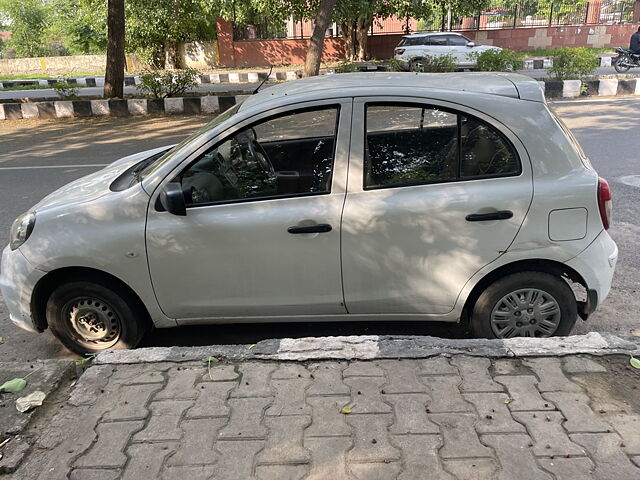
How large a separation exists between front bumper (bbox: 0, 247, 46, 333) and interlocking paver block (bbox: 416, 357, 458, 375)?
7.19ft

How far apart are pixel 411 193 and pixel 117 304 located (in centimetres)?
181

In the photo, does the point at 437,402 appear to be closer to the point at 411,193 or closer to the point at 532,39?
the point at 411,193

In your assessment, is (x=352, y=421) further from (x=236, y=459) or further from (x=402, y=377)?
(x=236, y=459)

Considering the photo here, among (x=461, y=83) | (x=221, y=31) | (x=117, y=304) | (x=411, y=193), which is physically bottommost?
(x=117, y=304)

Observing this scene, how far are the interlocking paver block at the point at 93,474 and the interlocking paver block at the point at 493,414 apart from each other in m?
1.50

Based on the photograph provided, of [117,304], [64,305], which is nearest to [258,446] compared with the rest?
[117,304]

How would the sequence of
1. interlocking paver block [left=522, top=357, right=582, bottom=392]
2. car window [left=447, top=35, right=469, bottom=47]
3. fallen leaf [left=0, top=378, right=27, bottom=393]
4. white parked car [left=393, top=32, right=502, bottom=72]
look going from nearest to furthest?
interlocking paver block [left=522, top=357, right=582, bottom=392] → fallen leaf [left=0, top=378, right=27, bottom=393] → white parked car [left=393, top=32, right=502, bottom=72] → car window [left=447, top=35, right=469, bottom=47]

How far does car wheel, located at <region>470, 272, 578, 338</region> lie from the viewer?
302 cm

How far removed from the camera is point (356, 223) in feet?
9.58

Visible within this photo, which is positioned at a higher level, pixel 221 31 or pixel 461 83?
pixel 221 31

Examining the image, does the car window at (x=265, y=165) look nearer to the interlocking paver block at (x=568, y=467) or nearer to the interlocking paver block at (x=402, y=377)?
the interlocking paver block at (x=402, y=377)

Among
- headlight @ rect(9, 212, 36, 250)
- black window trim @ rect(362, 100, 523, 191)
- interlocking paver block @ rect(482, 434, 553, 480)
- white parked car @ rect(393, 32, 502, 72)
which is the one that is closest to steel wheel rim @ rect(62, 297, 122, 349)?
headlight @ rect(9, 212, 36, 250)

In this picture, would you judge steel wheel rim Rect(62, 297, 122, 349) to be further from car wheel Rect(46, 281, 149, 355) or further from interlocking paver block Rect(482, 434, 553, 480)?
interlocking paver block Rect(482, 434, 553, 480)

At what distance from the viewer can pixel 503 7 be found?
88.1ft
